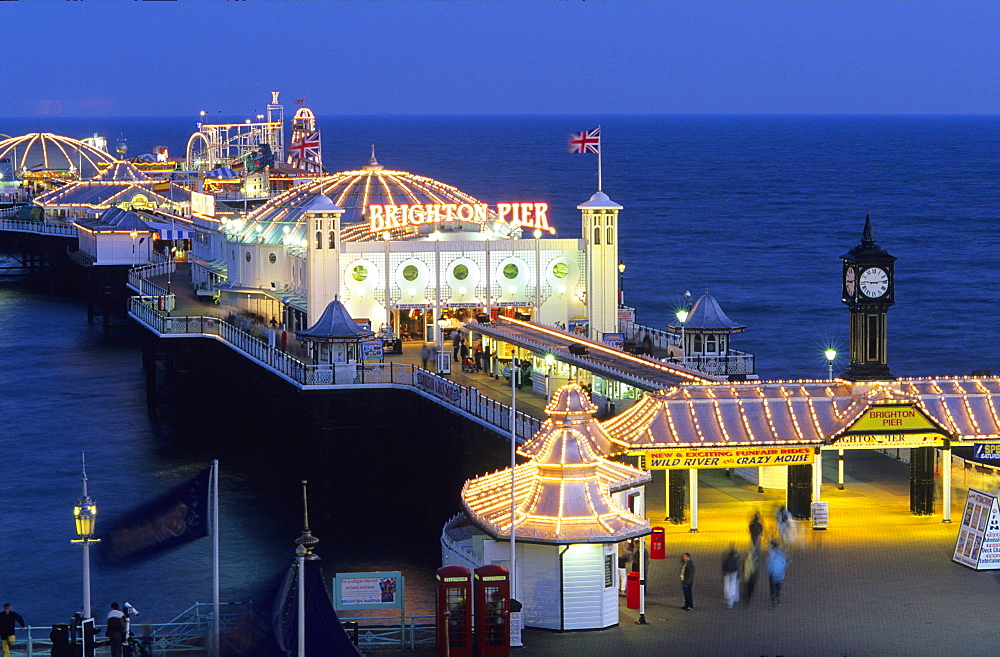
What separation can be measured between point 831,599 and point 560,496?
17.6 ft

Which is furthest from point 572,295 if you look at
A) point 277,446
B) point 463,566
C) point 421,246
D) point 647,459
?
point 463,566

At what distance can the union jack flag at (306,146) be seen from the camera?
4223 inches

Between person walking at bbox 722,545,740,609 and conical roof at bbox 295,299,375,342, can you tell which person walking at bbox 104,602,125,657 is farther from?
conical roof at bbox 295,299,375,342

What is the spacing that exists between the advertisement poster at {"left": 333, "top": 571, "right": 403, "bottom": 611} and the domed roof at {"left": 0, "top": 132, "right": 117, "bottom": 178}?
431 ft

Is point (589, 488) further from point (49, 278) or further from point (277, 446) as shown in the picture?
point (49, 278)

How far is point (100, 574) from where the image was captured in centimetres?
4619

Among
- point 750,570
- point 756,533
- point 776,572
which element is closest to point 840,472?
point 756,533

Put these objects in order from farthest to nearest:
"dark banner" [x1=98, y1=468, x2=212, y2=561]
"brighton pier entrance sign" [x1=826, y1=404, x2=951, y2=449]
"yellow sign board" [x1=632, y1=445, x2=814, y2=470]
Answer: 1. "brighton pier entrance sign" [x1=826, y1=404, x2=951, y2=449]
2. "yellow sign board" [x1=632, y1=445, x2=814, y2=470]
3. "dark banner" [x1=98, y1=468, x2=212, y2=561]

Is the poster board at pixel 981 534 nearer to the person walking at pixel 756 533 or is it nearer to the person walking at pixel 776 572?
the person walking at pixel 756 533

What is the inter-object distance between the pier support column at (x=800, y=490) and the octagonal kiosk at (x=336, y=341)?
1871 cm

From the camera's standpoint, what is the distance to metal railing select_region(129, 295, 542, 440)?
46.9m

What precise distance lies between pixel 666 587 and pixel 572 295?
31539 mm

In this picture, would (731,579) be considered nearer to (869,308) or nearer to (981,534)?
(981,534)

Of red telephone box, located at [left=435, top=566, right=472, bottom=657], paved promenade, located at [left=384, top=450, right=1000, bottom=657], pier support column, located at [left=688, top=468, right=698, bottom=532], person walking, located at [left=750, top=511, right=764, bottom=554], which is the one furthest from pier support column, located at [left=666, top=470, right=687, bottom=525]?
red telephone box, located at [left=435, top=566, right=472, bottom=657]
